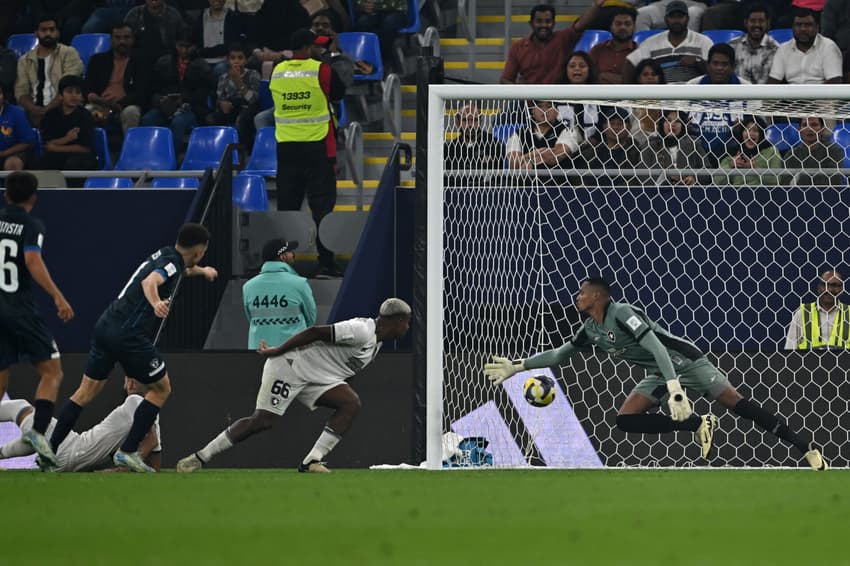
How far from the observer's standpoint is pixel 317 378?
34.5ft

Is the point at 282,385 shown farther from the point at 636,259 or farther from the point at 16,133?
the point at 16,133

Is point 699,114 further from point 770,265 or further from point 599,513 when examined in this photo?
point 599,513

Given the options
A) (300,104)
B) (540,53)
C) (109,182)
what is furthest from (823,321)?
(109,182)

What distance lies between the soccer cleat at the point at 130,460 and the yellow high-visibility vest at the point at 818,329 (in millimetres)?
5032

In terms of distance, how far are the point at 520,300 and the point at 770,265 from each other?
6.63 feet

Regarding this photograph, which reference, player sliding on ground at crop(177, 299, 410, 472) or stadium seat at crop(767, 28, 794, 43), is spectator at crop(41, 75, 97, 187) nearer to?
player sliding on ground at crop(177, 299, 410, 472)

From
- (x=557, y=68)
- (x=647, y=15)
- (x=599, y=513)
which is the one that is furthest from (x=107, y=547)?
(x=647, y=15)

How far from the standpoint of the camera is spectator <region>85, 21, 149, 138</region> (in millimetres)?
16469

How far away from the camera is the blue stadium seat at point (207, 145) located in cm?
1555


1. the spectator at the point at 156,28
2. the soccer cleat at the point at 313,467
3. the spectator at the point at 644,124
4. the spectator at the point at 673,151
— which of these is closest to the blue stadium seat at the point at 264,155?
the spectator at the point at 156,28

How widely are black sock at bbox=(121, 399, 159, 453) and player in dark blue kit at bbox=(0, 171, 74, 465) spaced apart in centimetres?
48

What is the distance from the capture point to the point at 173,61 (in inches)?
651

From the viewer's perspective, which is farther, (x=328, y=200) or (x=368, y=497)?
(x=328, y=200)

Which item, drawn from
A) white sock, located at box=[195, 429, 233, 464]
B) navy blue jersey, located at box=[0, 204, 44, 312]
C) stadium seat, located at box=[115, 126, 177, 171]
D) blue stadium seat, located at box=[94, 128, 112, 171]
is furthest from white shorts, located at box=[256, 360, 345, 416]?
blue stadium seat, located at box=[94, 128, 112, 171]
